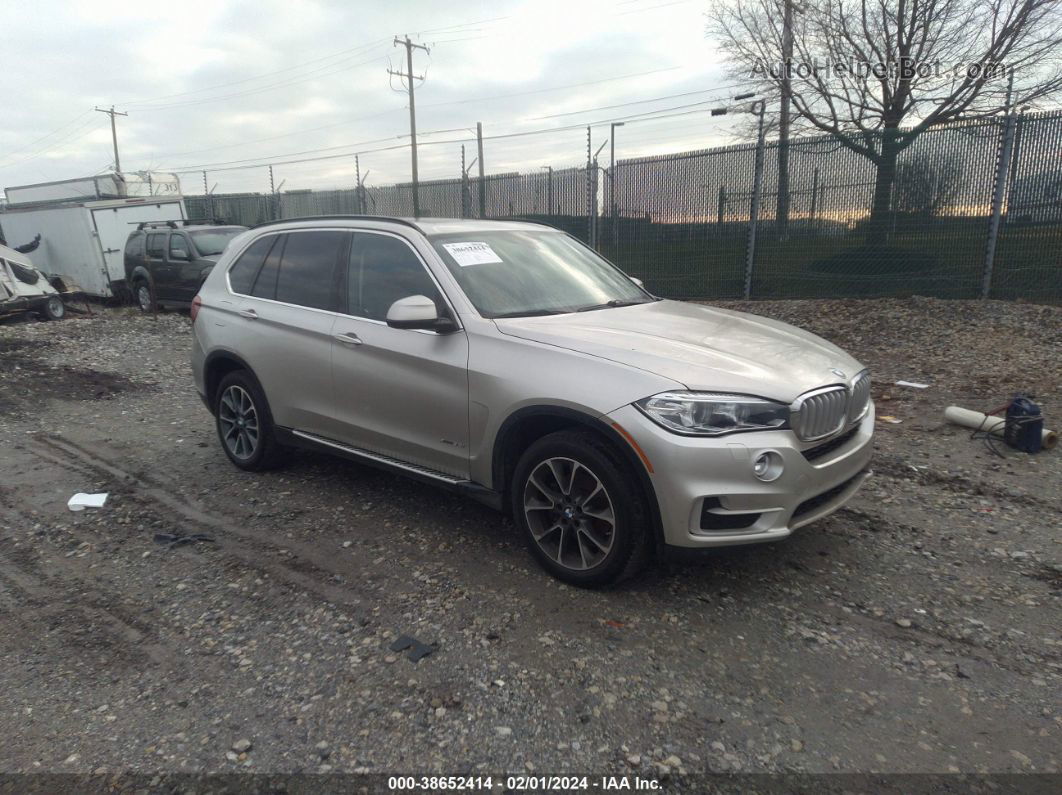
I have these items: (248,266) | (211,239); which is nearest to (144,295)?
(211,239)

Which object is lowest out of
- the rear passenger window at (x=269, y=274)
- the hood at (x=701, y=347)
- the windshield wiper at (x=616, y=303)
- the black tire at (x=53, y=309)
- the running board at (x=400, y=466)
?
the black tire at (x=53, y=309)

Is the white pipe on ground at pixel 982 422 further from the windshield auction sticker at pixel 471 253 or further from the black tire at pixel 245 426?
the black tire at pixel 245 426

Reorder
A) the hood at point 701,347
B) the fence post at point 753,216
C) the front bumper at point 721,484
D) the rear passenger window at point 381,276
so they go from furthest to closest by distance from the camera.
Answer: the fence post at point 753,216, the rear passenger window at point 381,276, the hood at point 701,347, the front bumper at point 721,484

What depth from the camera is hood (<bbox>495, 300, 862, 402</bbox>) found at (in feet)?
10.9

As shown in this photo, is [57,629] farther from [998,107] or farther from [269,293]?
[998,107]

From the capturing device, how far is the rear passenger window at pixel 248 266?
5.38 metres

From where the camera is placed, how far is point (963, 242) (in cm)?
1024

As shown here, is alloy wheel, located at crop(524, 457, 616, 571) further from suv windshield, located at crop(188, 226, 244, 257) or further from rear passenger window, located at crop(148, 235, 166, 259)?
rear passenger window, located at crop(148, 235, 166, 259)

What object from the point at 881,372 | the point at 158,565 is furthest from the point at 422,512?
the point at 881,372

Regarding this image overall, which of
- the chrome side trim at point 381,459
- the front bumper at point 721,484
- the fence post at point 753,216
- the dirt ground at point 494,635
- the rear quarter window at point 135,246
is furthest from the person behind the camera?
the rear quarter window at point 135,246

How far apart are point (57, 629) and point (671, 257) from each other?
37.2ft

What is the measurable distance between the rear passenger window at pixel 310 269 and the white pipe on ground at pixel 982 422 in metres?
4.89

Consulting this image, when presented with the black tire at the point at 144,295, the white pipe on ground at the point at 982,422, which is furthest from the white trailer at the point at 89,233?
the white pipe on ground at the point at 982,422

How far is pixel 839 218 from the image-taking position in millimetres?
11336
